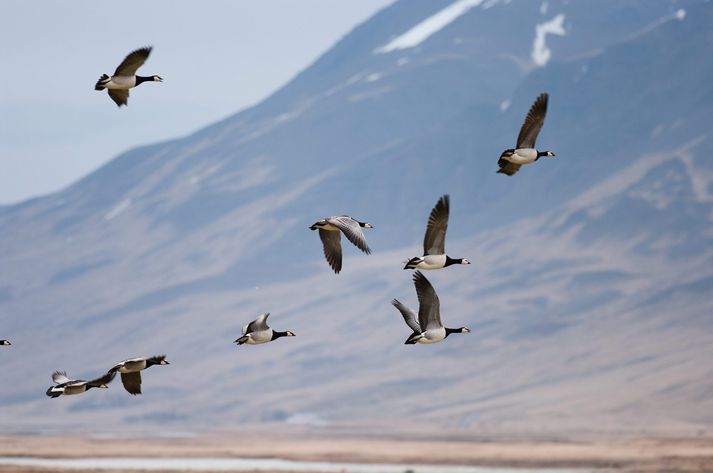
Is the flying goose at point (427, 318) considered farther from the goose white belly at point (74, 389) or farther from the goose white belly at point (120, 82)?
the goose white belly at point (120, 82)

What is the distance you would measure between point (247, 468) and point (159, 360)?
80753 millimetres

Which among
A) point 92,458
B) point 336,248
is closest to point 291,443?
point 92,458

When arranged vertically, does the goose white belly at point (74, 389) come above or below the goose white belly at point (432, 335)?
below

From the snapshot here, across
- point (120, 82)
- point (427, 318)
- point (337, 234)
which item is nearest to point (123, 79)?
point (120, 82)

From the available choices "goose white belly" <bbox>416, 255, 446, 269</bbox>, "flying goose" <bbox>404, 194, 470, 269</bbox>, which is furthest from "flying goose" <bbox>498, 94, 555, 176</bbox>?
"goose white belly" <bbox>416, 255, 446, 269</bbox>

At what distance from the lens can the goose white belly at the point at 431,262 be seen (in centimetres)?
3559

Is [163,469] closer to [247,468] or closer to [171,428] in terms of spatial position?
[247,468]

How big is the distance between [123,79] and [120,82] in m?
0.10

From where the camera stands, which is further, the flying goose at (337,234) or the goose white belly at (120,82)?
the goose white belly at (120,82)

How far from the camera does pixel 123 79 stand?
1444 inches

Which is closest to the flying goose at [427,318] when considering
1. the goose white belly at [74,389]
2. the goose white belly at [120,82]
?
the goose white belly at [74,389]

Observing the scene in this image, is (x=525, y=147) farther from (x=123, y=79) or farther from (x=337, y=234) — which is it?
(x=123, y=79)

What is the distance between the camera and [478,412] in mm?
180250

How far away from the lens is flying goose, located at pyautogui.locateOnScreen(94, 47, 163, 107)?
35.8 m
